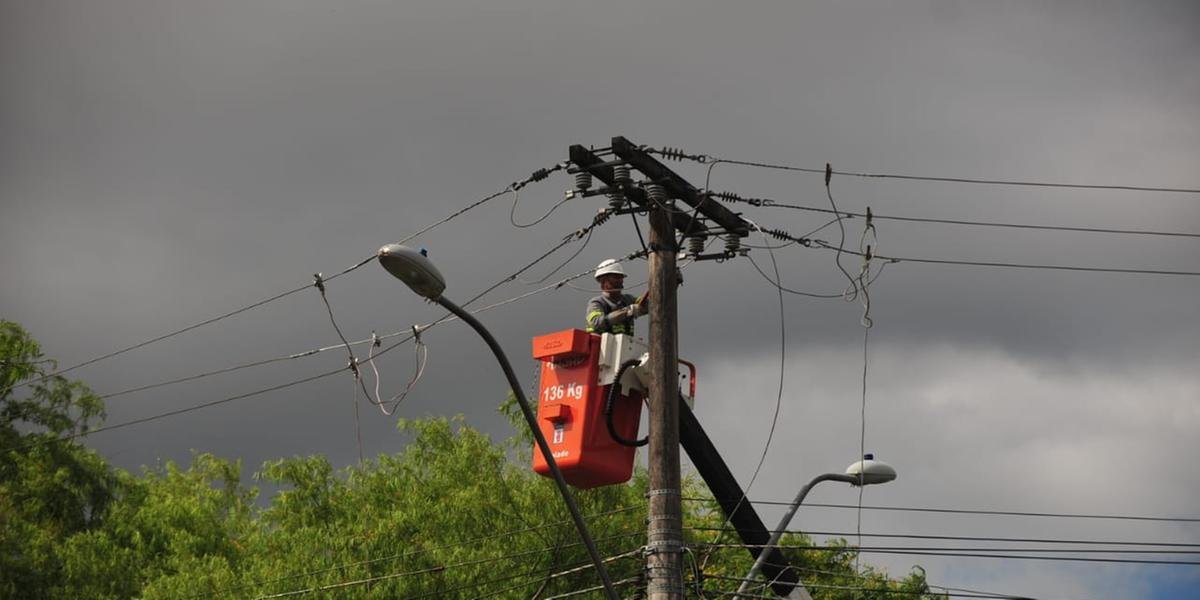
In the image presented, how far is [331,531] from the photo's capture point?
35344mm

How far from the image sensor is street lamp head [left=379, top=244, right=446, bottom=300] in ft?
43.0

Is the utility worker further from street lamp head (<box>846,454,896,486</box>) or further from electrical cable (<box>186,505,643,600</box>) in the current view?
electrical cable (<box>186,505,643,600</box>)

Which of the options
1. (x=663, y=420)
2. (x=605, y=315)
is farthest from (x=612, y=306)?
(x=663, y=420)

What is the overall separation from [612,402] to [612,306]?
1374 mm

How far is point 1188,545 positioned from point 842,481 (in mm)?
4182

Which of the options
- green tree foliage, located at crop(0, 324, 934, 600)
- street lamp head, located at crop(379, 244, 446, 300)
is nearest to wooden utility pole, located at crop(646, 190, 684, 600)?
street lamp head, located at crop(379, 244, 446, 300)

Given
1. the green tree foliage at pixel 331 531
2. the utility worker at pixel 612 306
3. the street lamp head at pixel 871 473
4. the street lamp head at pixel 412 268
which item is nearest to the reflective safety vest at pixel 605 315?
the utility worker at pixel 612 306

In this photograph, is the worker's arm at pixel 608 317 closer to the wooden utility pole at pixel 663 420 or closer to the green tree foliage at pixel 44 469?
the wooden utility pole at pixel 663 420

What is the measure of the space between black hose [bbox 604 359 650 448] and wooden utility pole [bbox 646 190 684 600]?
2.93 feet

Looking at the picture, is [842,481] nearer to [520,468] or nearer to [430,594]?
[430,594]

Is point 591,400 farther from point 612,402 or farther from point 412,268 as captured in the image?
point 412,268

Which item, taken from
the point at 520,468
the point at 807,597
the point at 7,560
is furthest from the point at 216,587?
the point at 807,597

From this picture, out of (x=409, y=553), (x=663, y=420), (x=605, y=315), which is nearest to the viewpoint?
(x=663, y=420)

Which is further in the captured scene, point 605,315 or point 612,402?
point 605,315
